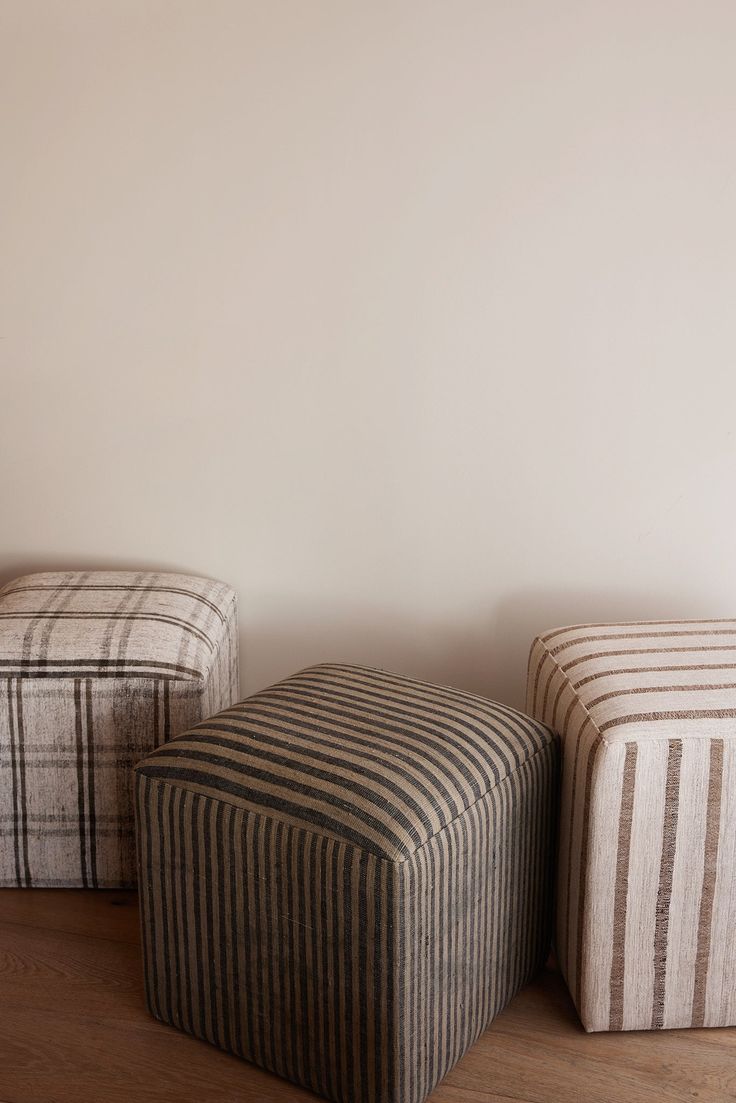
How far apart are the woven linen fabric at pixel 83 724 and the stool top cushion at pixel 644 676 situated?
23.7 inches

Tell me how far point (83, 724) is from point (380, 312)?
3.16ft

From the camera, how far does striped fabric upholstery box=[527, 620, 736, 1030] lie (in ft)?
4.53

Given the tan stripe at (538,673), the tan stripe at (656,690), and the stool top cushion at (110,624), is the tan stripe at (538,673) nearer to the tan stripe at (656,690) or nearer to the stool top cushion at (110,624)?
the tan stripe at (656,690)

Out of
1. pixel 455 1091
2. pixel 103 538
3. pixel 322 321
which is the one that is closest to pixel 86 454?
pixel 103 538

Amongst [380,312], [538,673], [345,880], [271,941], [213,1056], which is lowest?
[213,1056]

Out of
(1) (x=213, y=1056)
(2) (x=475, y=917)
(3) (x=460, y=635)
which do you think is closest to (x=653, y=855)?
(2) (x=475, y=917)

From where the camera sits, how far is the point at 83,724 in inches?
68.2

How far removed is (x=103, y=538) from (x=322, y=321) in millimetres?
664

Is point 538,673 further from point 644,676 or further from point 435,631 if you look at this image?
point 435,631

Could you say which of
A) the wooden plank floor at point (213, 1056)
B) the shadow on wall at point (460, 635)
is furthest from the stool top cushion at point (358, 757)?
the shadow on wall at point (460, 635)

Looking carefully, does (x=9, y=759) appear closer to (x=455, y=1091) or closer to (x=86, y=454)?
(x=86, y=454)

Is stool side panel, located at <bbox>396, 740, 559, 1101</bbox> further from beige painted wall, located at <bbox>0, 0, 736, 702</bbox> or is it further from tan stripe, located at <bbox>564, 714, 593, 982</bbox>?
beige painted wall, located at <bbox>0, 0, 736, 702</bbox>

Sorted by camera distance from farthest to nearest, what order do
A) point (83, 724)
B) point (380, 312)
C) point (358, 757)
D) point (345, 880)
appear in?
point (380, 312) < point (83, 724) < point (358, 757) < point (345, 880)

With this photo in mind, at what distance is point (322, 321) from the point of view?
203 cm
